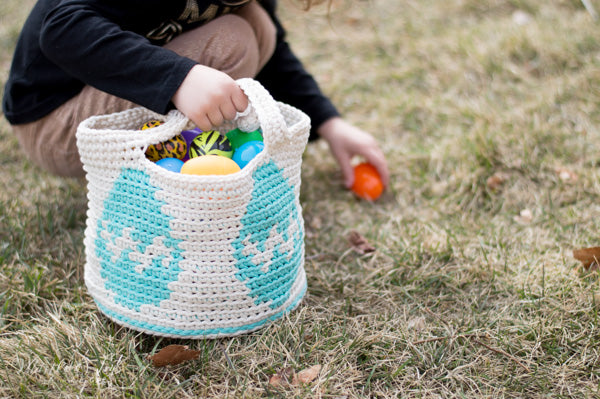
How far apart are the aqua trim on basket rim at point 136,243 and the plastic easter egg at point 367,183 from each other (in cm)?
93

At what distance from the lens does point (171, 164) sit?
1.35m

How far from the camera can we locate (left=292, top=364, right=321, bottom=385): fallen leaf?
129 cm

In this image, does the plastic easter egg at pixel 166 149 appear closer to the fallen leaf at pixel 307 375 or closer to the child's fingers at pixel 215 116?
the child's fingers at pixel 215 116

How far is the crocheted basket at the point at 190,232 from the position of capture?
125 centimetres

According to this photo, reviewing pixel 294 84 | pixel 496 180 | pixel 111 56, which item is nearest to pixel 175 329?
pixel 111 56

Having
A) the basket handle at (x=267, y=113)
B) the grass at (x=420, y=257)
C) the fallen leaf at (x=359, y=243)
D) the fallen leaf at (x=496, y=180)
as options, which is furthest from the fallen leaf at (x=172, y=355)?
the fallen leaf at (x=496, y=180)

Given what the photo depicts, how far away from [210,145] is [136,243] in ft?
0.98

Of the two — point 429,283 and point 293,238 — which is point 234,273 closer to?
point 293,238

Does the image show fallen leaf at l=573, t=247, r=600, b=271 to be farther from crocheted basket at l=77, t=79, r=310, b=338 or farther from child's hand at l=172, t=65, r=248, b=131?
child's hand at l=172, t=65, r=248, b=131

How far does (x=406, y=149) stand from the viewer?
230cm

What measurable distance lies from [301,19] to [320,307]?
7.43 ft

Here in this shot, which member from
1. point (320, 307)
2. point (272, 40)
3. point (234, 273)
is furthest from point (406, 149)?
point (234, 273)

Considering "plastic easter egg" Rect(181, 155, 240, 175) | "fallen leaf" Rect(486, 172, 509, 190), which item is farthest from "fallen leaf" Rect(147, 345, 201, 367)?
"fallen leaf" Rect(486, 172, 509, 190)

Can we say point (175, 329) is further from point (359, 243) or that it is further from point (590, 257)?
point (590, 257)
